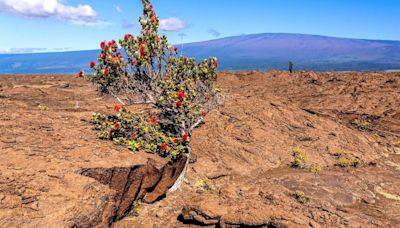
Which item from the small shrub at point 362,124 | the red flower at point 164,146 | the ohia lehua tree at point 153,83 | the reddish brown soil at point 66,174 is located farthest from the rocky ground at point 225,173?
the ohia lehua tree at point 153,83

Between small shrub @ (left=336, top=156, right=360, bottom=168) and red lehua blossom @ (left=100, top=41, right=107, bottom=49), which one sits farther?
small shrub @ (left=336, top=156, right=360, bottom=168)

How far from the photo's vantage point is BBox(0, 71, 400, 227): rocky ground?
30.1 ft

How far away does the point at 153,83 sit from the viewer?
15.5 m

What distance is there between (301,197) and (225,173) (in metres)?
4.08

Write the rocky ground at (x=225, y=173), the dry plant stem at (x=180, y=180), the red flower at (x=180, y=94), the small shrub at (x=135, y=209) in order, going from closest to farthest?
the rocky ground at (x=225, y=173) → the small shrub at (x=135, y=209) → the dry plant stem at (x=180, y=180) → the red flower at (x=180, y=94)

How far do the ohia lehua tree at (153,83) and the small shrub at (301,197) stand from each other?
152 inches

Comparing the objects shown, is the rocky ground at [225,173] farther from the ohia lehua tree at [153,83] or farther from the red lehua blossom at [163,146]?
the ohia lehua tree at [153,83]

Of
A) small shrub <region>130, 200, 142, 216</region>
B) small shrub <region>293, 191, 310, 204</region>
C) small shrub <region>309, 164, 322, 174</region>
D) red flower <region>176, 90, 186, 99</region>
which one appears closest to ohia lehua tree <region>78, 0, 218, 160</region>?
red flower <region>176, 90, 186, 99</region>

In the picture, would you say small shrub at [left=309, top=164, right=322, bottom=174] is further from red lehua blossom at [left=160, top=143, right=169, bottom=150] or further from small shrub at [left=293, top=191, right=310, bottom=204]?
red lehua blossom at [left=160, top=143, right=169, bottom=150]

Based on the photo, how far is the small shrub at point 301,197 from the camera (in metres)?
11.7

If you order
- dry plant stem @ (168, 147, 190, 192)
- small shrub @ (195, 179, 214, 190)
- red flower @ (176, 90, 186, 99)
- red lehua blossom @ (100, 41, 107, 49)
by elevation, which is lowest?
small shrub @ (195, 179, 214, 190)

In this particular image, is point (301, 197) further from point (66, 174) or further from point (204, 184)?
point (66, 174)

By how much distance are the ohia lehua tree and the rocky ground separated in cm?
117

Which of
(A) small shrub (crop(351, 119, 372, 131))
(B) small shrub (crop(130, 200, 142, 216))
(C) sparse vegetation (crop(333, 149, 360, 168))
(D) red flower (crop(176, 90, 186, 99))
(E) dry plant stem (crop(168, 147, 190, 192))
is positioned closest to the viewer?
(B) small shrub (crop(130, 200, 142, 216))
